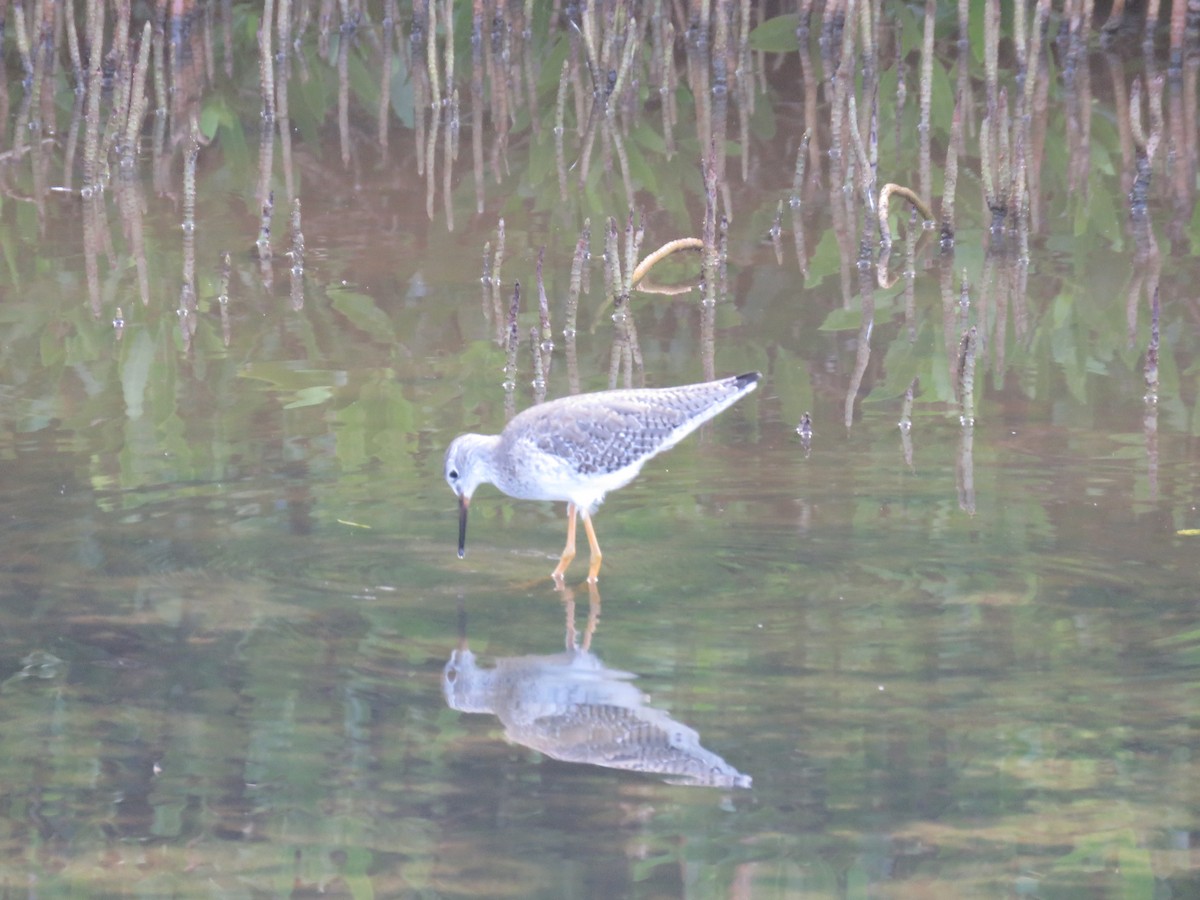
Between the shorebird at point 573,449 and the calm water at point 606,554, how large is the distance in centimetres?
23

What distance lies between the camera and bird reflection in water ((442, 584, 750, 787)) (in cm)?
528

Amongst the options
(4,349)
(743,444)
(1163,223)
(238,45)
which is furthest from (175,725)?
(238,45)

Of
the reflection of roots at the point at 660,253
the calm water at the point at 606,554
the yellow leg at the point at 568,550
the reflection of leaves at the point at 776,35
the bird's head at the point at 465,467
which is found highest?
the reflection of leaves at the point at 776,35

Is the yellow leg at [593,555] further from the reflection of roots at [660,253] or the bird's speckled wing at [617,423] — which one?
the reflection of roots at [660,253]

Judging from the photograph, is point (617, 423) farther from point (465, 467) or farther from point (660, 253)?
point (660, 253)

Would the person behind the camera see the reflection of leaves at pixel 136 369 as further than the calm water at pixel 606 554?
Yes

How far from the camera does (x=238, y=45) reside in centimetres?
1652

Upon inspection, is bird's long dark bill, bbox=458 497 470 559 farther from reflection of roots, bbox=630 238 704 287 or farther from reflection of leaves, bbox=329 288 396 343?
reflection of roots, bbox=630 238 704 287

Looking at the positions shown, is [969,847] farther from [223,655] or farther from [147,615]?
[147,615]

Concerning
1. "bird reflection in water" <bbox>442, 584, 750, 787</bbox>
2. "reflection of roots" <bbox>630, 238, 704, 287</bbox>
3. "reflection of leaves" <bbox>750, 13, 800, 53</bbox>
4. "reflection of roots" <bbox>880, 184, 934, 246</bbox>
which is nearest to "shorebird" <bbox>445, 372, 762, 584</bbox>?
"bird reflection in water" <bbox>442, 584, 750, 787</bbox>

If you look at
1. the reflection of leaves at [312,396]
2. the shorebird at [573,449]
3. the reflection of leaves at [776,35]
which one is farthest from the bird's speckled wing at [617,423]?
the reflection of leaves at [776,35]

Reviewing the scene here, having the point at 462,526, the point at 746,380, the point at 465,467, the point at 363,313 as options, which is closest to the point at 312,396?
the point at 363,313

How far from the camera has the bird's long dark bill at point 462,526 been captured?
6.87 m

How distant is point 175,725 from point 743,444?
3.17 metres
